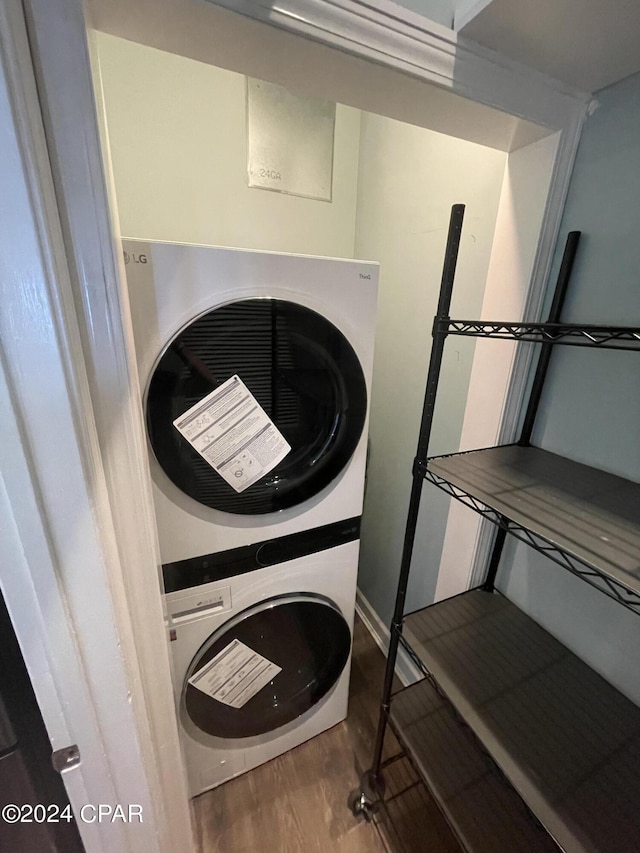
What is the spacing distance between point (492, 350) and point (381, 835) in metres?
1.42

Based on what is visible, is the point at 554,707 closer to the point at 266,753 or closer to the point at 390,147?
the point at 266,753

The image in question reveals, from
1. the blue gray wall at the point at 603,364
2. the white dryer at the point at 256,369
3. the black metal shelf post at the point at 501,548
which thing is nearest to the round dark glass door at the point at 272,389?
the white dryer at the point at 256,369

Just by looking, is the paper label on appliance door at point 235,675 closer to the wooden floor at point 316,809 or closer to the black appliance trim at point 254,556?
the black appliance trim at point 254,556

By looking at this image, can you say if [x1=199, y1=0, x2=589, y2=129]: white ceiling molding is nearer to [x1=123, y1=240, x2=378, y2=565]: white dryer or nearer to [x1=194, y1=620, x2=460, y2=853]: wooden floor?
[x1=123, y1=240, x2=378, y2=565]: white dryer

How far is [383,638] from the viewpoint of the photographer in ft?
5.30

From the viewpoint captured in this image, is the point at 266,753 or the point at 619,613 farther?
the point at 266,753

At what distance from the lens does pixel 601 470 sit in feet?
2.65

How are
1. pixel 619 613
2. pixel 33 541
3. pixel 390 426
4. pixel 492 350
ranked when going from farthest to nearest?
pixel 390 426 → pixel 492 350 → pixel 619 613 → pixel 33 541

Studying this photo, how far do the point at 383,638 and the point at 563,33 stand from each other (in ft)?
6.26

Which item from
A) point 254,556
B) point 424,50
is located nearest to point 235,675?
point 254,556

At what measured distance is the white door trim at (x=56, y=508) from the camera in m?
0.36

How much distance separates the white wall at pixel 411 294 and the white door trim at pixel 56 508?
3.06 feet

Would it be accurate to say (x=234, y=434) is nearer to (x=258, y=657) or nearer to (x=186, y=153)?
(x=258, y=657)

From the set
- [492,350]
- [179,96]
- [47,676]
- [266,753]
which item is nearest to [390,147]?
[179,96]
